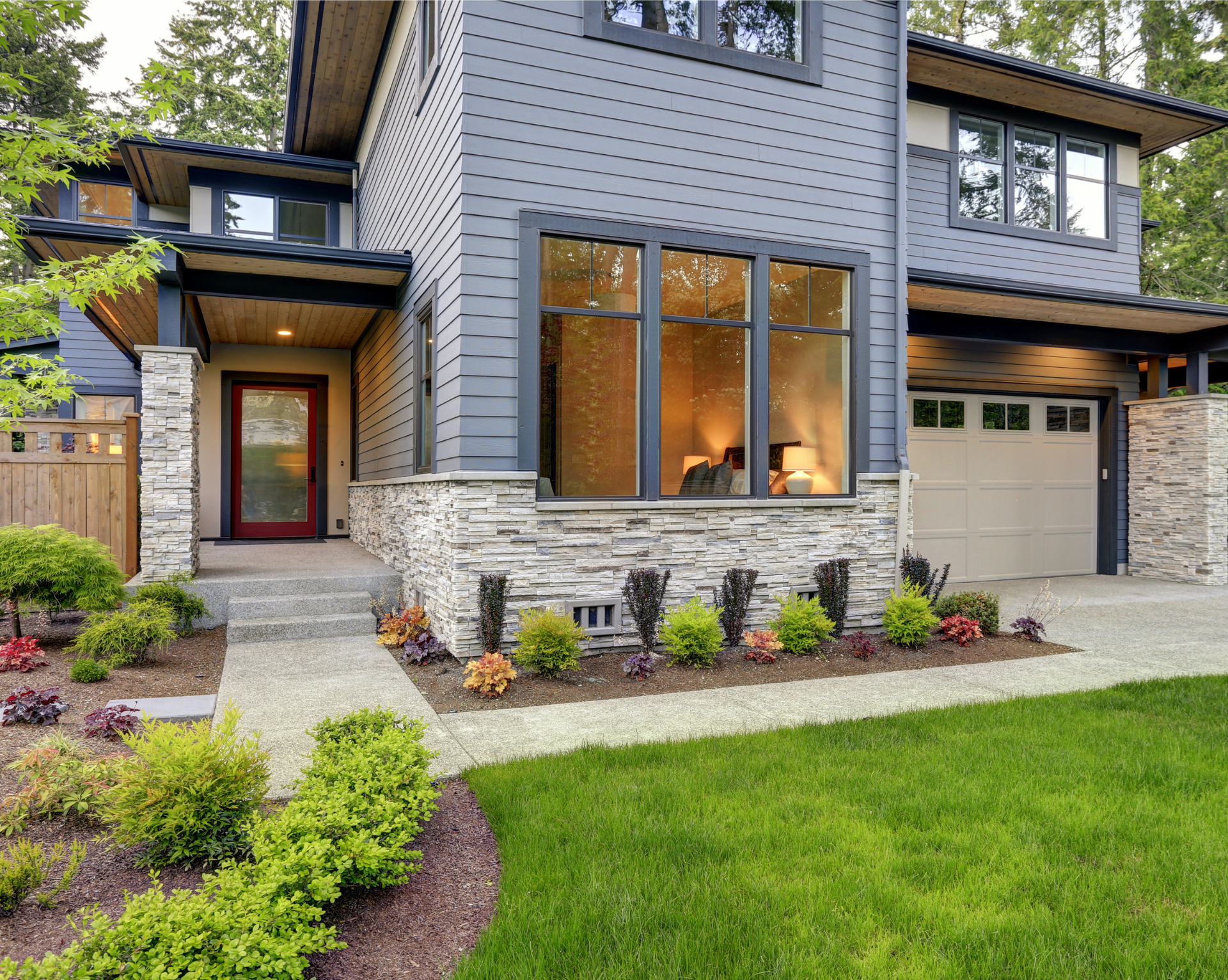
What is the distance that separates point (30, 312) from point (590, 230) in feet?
11.6

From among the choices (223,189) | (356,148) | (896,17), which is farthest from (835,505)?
(223,189)

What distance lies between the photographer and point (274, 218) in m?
10.4

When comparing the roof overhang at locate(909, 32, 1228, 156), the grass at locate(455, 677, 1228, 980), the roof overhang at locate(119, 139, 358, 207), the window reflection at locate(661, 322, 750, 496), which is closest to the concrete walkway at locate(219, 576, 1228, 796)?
the grass at locate(455, 677, 1228, 980)

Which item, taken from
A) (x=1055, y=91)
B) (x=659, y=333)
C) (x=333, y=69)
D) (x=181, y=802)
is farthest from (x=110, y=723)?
(x=1055, y=91)

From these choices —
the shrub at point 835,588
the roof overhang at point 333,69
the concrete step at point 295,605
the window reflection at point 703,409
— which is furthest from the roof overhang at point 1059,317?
the roof overhang at point 333,69

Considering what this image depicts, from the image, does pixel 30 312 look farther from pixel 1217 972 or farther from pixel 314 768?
pixel 1217 972

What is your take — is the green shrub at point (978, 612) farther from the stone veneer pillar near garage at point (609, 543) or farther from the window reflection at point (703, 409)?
the window reflection at point (703, 409)

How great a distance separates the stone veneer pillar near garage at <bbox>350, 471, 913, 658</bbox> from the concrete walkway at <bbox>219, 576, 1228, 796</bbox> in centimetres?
81

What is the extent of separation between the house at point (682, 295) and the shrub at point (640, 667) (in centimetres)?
57

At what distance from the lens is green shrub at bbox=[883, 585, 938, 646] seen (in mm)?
5938

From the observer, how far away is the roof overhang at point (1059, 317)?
7766 mm

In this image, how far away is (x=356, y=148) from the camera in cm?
1041

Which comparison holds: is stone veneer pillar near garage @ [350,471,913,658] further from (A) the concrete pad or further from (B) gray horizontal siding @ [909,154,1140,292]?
(B) gray horizontal siding @ [909,154,1140,292]

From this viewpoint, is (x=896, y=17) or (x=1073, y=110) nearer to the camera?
(x=896, y=17)
